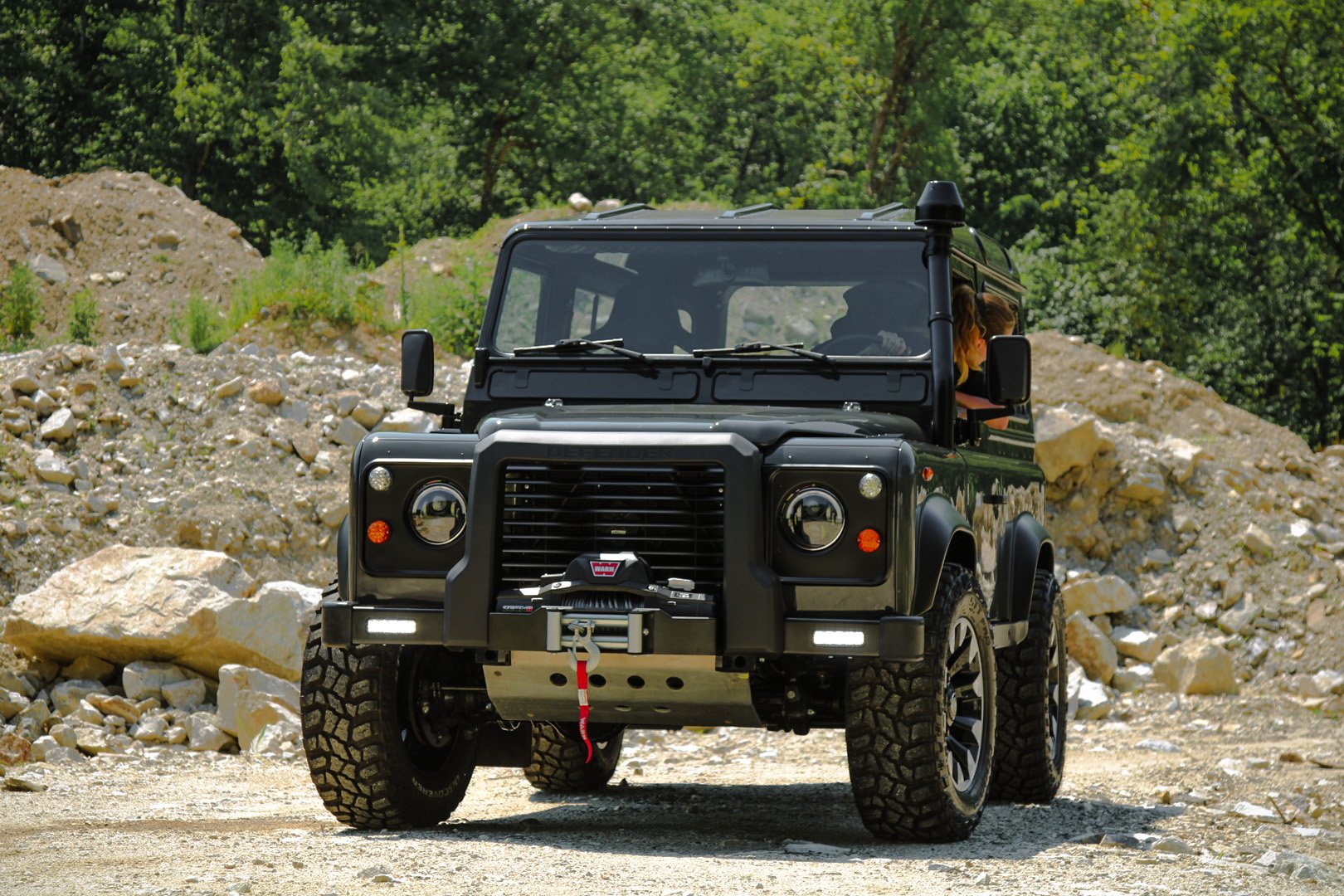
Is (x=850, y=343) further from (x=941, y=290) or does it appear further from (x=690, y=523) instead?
(x=690, y=523)

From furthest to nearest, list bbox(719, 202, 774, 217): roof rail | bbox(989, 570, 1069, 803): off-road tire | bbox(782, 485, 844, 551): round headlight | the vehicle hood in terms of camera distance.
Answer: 1. bbox(989, 570, 1069, 803): off-road tire
2. bbox(719, 202, 774, 217): roof rail
3. the vehicle hood
4. bbox(782, 485, 844, 551): round headlight

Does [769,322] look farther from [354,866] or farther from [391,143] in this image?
[391,143]

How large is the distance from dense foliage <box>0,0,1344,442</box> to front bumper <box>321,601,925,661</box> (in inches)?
566

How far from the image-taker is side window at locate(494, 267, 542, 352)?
24.5 ft

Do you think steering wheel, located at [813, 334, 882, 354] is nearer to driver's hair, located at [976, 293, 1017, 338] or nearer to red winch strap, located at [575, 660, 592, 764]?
driver's hair, located at [976, 293, 1017, 338]

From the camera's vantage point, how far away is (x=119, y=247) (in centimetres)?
2266

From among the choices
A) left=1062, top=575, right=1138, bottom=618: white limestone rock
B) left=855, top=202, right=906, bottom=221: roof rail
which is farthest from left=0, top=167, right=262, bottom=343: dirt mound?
left=855, top=202, right=906, bottom=221: roof rail

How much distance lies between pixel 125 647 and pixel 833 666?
6.72 meters

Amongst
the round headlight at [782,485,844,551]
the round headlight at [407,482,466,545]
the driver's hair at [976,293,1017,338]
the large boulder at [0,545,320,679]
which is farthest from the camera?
the large boulder at [0,545,320,679]

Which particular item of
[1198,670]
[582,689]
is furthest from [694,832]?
[1198,670]

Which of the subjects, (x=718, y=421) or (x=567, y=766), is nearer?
(x=718, y=421)

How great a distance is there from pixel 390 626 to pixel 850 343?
2276 millimetres

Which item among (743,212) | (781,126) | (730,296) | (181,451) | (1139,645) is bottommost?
(1139,645)

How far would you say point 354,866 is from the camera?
5582mm
